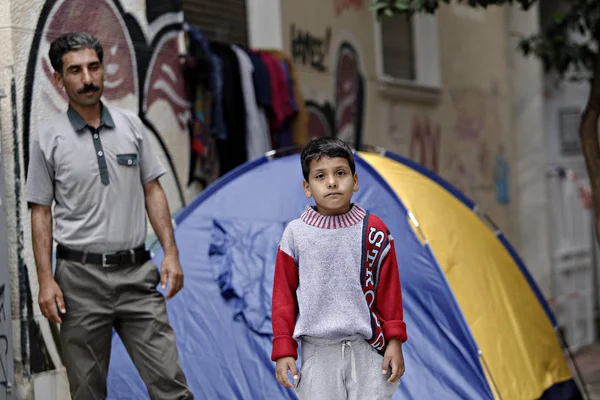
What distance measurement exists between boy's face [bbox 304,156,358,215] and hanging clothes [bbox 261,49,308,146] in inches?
155

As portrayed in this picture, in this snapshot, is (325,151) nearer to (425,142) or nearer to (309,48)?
(309,48)

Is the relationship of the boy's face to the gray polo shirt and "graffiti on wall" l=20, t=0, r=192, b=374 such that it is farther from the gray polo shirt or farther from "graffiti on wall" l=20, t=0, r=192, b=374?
"graffiti on wall" l=20, t=0, r=192, b=374

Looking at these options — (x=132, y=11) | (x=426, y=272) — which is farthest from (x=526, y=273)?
(x=132, y=11)

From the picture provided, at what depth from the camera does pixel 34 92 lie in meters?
5.42

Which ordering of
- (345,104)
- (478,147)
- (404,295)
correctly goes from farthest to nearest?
(478,147), (345,104), (404,295)

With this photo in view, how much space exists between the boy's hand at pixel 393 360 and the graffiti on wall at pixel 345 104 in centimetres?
493

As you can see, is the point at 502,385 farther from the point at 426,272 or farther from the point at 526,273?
the point at 526,273

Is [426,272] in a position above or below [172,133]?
below

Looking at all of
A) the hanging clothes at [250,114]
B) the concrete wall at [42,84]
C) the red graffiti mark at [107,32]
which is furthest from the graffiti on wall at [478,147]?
the red graffiti mark at [107,32]

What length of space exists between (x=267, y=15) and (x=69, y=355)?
419cm

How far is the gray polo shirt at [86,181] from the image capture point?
4.21 m

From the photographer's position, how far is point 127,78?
243 inches

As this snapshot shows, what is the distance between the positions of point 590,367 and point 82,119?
6.16 m

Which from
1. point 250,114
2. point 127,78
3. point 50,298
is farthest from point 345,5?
point 50,298
